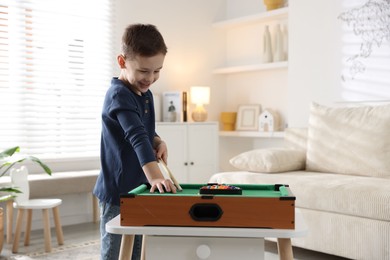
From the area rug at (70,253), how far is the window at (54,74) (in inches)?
38.5

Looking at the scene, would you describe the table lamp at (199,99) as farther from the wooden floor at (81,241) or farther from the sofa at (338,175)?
the wooden floor at (81,241)

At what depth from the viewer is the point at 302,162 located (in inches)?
146

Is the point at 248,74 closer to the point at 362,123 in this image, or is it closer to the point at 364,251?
the point at 362,123

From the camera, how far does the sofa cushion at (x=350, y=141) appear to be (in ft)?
10.7

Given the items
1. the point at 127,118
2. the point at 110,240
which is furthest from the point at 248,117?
the point at 127,118

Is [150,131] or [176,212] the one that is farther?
[150,131]

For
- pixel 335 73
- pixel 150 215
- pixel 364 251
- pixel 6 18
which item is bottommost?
pixel 364 251

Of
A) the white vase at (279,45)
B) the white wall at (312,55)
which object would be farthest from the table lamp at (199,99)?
the white wall at (312,55)

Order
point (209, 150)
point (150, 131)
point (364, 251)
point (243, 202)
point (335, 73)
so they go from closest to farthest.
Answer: point (243, 202)
point (150, 131)
point (364, 251)
point (335, 73)
point (209, 150)

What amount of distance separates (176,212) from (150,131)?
1.73ft

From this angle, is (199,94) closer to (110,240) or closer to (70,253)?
(70,253)

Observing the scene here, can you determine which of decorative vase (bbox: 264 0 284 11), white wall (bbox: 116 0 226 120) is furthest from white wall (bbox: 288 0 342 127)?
white wall (bbox: 116 0 226 120)

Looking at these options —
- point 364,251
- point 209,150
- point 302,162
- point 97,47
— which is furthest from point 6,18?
point 364,251

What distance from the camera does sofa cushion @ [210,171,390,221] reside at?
2.68 m
